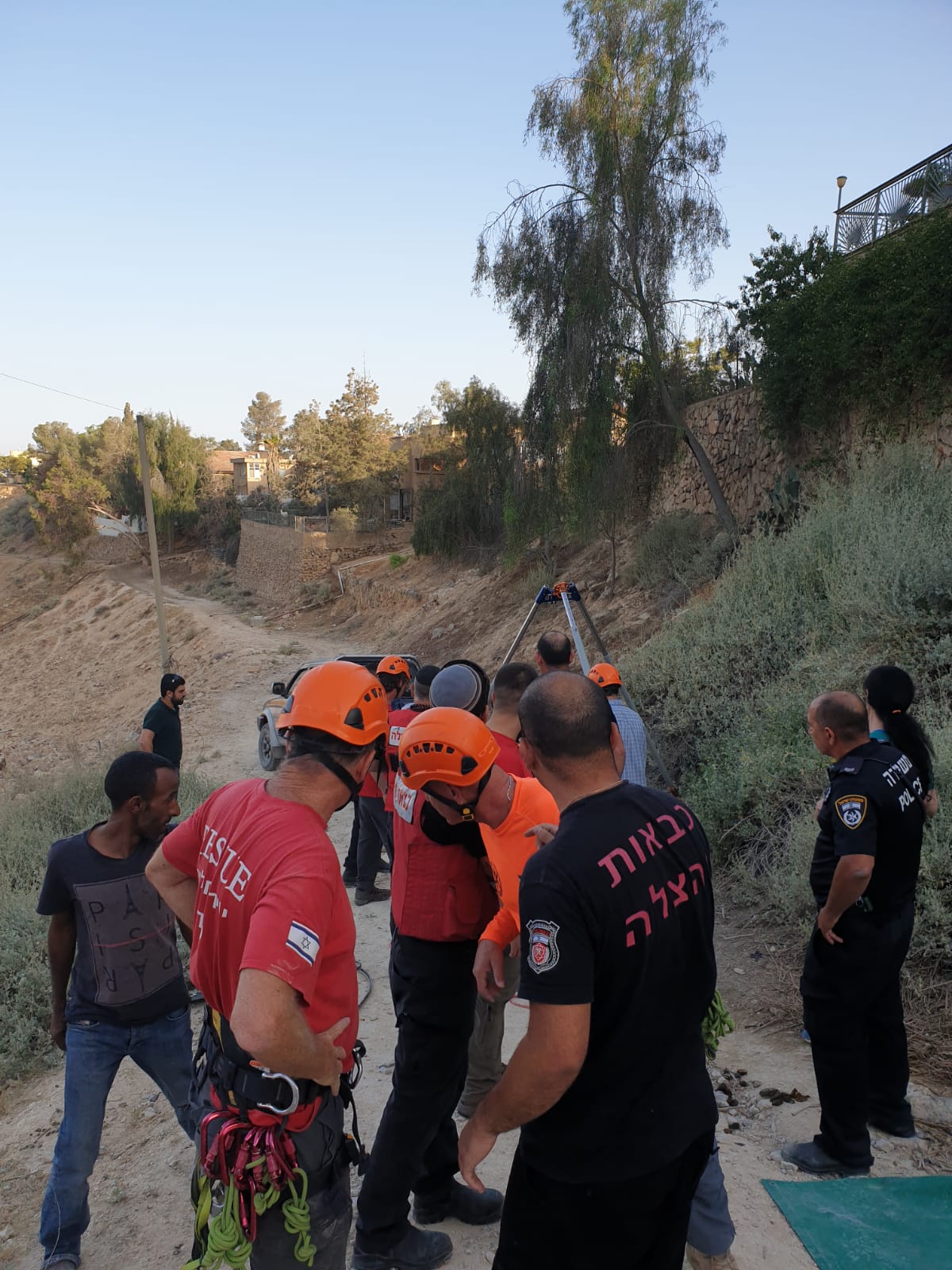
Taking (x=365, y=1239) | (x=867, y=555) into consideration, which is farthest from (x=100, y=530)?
(x=365, y=1239)

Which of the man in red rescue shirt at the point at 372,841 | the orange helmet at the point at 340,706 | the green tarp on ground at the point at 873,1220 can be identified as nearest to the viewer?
the orange helmet at the point at 340,706

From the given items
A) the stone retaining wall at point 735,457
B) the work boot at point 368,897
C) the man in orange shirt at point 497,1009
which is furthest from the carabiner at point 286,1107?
the stone retaining wall at point 735,457

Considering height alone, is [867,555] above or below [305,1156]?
above

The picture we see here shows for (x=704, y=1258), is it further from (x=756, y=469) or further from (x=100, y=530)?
(x=100, y=530)

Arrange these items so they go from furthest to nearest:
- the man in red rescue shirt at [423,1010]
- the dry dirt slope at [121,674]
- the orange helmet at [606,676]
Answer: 1. the dry dirt slope at [121,674]
2. the orange helmet at [606,676]
3. the man in red rescue shirt at [423,1010]

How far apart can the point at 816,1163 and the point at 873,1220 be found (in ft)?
0.84

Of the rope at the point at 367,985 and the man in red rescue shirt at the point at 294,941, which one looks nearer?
the man in red rescue shirt at the point at 294,941

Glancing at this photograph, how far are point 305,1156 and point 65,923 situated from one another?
1484mm

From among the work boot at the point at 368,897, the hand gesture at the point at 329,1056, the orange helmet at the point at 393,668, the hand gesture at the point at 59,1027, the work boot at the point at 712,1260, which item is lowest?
the work boot at the point at 368,897

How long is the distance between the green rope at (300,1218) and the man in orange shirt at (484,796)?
0.72 meters

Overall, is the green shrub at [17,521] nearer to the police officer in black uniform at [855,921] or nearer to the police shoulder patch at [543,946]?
the police officer in black uniform at [855,921]

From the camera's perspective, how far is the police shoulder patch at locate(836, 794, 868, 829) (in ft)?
9.70

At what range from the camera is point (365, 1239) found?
8.79 feet

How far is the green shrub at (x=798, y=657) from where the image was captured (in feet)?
18.7
